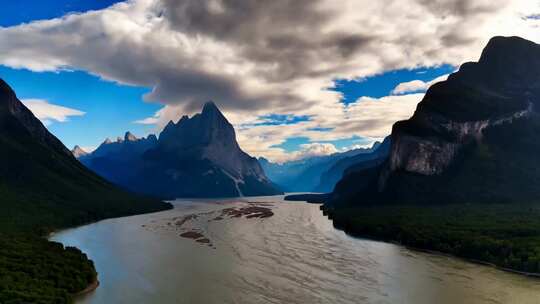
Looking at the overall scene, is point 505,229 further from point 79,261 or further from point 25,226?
point 25,226

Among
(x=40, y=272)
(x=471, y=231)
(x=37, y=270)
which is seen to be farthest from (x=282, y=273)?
(x=471, y=231)

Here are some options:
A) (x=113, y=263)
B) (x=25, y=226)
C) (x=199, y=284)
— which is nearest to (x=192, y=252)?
(x=113, y=263)

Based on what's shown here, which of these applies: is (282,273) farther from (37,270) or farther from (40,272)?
(37,270)

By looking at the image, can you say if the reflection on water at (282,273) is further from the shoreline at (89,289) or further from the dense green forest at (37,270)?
the dense green forest at (37,270)

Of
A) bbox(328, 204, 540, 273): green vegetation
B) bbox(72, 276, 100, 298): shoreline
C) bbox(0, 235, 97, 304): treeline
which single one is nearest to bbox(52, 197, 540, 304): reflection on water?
bbox(72, 276, 100, 298): shoreline

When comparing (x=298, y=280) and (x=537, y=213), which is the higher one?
(x=537, y=213)

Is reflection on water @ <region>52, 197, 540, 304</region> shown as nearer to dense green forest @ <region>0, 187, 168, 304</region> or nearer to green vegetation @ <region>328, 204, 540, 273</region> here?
dense green forest @ <region>0, 187, 168, 304</region>

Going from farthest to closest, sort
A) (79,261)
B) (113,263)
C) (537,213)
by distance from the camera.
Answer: (537,213)
(113,263)
(79,261)

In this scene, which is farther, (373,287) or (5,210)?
(5,210)
